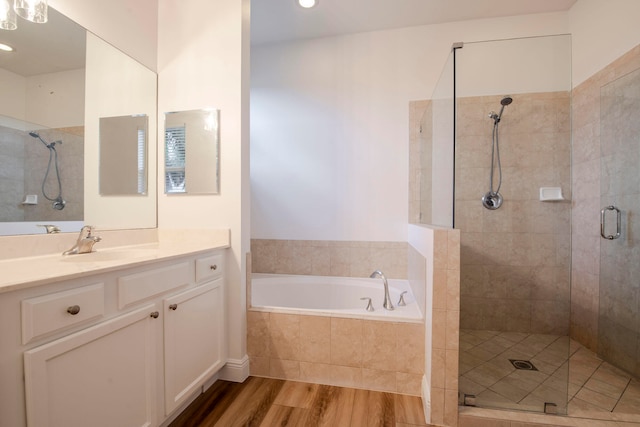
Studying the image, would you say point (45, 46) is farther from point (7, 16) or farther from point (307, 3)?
point (307, 3)

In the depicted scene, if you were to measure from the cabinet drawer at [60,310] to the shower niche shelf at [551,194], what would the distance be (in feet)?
8.24

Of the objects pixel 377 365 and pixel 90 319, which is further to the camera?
pixel 377 365

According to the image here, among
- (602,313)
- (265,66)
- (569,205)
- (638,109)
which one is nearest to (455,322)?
(569,205)

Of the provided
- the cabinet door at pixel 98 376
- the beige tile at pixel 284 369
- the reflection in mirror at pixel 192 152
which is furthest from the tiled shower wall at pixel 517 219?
the cabinet door at pixel 98 376

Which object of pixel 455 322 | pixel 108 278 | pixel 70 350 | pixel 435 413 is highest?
pixel 108 278

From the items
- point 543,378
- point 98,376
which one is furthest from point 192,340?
point 543,378

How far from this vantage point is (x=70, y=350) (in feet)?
2.79

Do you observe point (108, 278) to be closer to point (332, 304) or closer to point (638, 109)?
point (332, 304)

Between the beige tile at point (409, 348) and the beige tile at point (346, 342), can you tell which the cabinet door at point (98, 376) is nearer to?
the beige tile at point (346, 342)

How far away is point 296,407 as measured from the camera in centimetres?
146

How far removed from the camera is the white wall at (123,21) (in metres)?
1.43

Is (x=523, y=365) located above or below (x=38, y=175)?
below

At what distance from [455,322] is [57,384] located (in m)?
1.55

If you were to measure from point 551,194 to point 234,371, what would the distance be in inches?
93.8
